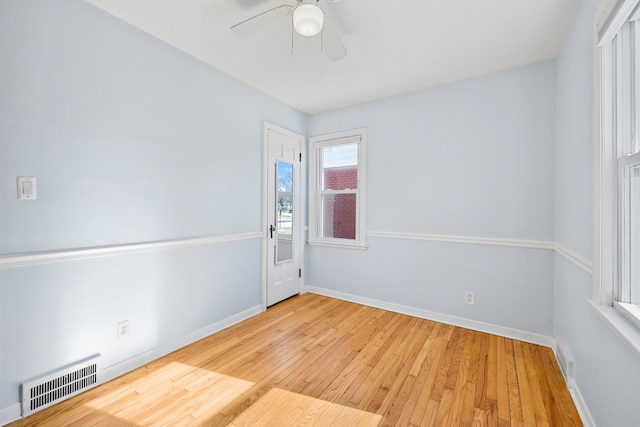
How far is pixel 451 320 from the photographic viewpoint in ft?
9.62

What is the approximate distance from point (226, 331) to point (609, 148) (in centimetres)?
318

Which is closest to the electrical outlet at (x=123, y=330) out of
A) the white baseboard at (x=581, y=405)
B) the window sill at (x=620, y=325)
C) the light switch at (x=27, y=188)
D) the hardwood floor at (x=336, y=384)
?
the hardwood floor at (x=336, y=384)

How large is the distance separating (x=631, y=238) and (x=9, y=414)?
3.45 metres

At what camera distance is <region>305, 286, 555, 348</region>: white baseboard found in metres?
2.51

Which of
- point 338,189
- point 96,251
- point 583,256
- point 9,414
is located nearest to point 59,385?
point 9,414

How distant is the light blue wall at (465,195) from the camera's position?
251 cm

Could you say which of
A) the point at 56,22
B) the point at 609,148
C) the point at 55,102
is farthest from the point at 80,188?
the point at 609,148

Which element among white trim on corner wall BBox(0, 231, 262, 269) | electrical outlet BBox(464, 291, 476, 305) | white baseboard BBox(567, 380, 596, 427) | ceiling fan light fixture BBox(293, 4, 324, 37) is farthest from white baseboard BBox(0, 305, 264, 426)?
white baseboard BBox(567, 380, 596, 427)

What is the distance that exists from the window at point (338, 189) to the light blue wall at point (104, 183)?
1.36 meters

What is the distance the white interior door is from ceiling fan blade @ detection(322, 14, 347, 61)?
5.19 feet

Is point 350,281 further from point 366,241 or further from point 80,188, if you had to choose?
→ point 80,188

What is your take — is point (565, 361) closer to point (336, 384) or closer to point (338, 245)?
point (336, 384)

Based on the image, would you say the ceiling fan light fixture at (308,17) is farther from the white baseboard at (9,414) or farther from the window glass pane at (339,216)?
the white baseboard at (9,414)

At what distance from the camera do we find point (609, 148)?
1396 mm
